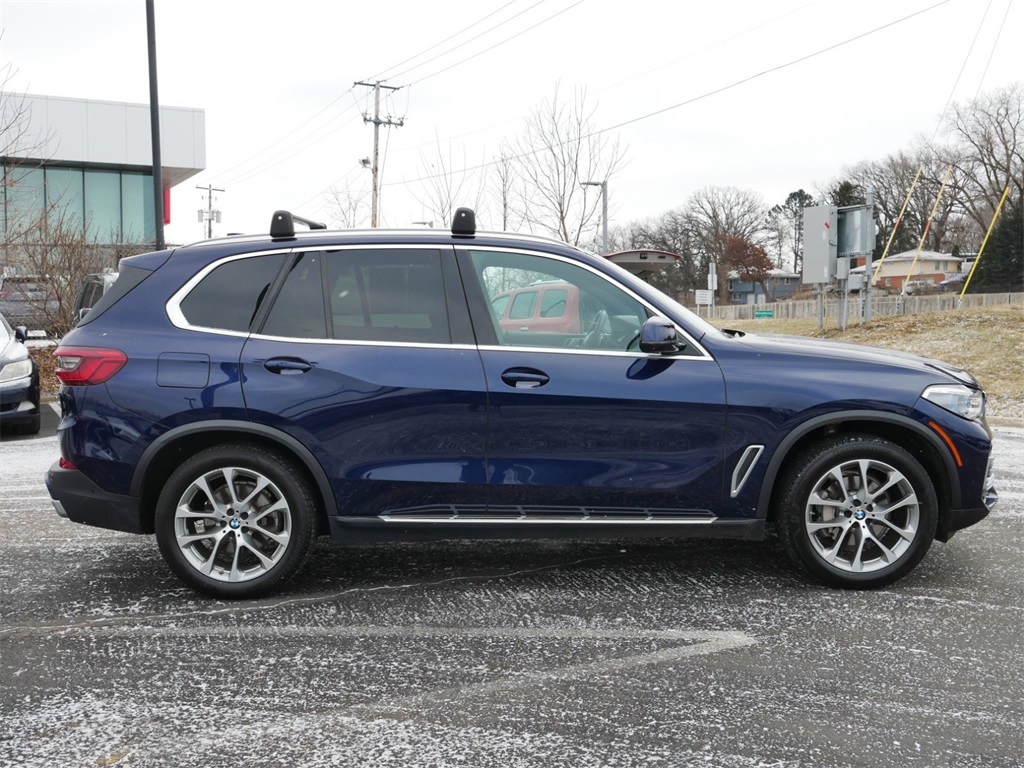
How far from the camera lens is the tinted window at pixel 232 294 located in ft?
16.2

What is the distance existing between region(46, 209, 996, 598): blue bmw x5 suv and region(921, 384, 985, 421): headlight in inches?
0.5

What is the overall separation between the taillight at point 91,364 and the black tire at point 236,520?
22.8 inches

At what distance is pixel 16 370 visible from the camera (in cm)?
1145

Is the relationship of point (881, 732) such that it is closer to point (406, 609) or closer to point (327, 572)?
point (406, 609)

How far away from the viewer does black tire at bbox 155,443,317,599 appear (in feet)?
15.8

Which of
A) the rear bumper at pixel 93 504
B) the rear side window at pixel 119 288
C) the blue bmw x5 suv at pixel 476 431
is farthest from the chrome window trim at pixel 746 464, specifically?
the rear side window at pixel 119 288

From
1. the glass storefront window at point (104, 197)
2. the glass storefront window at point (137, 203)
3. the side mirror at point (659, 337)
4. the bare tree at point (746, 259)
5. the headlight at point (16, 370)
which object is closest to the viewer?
the side mirror at point (659, 337)

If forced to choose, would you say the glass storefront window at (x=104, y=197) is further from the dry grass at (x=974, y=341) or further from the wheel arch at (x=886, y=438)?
the wheel arch at (x=886, y=438)

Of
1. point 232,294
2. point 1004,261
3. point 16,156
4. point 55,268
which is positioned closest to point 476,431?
point 232,294

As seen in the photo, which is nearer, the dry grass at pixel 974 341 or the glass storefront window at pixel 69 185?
the dry grass at pixel 974 341

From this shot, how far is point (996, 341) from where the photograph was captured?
731 inches

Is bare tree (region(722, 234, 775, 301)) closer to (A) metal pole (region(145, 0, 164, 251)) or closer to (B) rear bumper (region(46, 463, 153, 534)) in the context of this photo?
(A) metal pole (region(145, 0, 164, 251))

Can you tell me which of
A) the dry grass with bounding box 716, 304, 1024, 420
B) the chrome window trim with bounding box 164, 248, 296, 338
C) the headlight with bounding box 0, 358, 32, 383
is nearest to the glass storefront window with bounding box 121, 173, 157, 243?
the dry grass with bounding box 716, 304, 1024, 420

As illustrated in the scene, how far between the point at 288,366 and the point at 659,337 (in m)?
1.77
